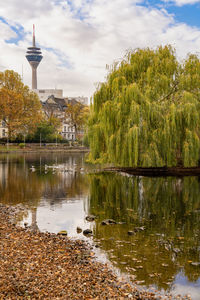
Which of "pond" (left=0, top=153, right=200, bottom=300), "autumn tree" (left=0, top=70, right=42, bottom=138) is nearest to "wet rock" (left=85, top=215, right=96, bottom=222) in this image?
"pond" (left=0, top=153, right=200, bottom=300)

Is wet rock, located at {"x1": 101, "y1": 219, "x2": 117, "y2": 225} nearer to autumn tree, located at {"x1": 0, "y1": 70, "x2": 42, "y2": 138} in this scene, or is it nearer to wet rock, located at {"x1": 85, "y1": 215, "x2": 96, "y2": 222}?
wet rock, located at {"x1": 85, "y1": 215, "x2": 96, "y2": 222}

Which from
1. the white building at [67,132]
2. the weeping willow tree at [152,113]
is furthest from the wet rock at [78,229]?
the white building at [67,132]

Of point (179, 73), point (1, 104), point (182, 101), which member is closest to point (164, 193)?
point (182, 101)

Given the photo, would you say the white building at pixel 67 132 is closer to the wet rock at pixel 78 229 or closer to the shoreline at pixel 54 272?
the wet rock at pixel 78 229

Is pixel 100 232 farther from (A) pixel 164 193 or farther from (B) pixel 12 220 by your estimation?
(A) pixel 164 193

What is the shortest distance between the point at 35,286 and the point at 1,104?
247 feet

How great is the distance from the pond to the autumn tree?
2141 inches

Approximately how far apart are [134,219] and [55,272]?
22.3 feet

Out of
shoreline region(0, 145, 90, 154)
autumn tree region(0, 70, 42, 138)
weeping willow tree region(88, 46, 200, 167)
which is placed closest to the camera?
weeping willow tree region(88, 46, 200, 167)

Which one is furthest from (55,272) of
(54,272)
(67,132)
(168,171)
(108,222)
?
(67,132)

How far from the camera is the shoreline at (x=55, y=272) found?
7.09 metres

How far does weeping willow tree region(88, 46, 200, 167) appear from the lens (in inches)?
1007

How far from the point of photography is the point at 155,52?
1148 inches

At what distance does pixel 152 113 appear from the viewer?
2569 cm
